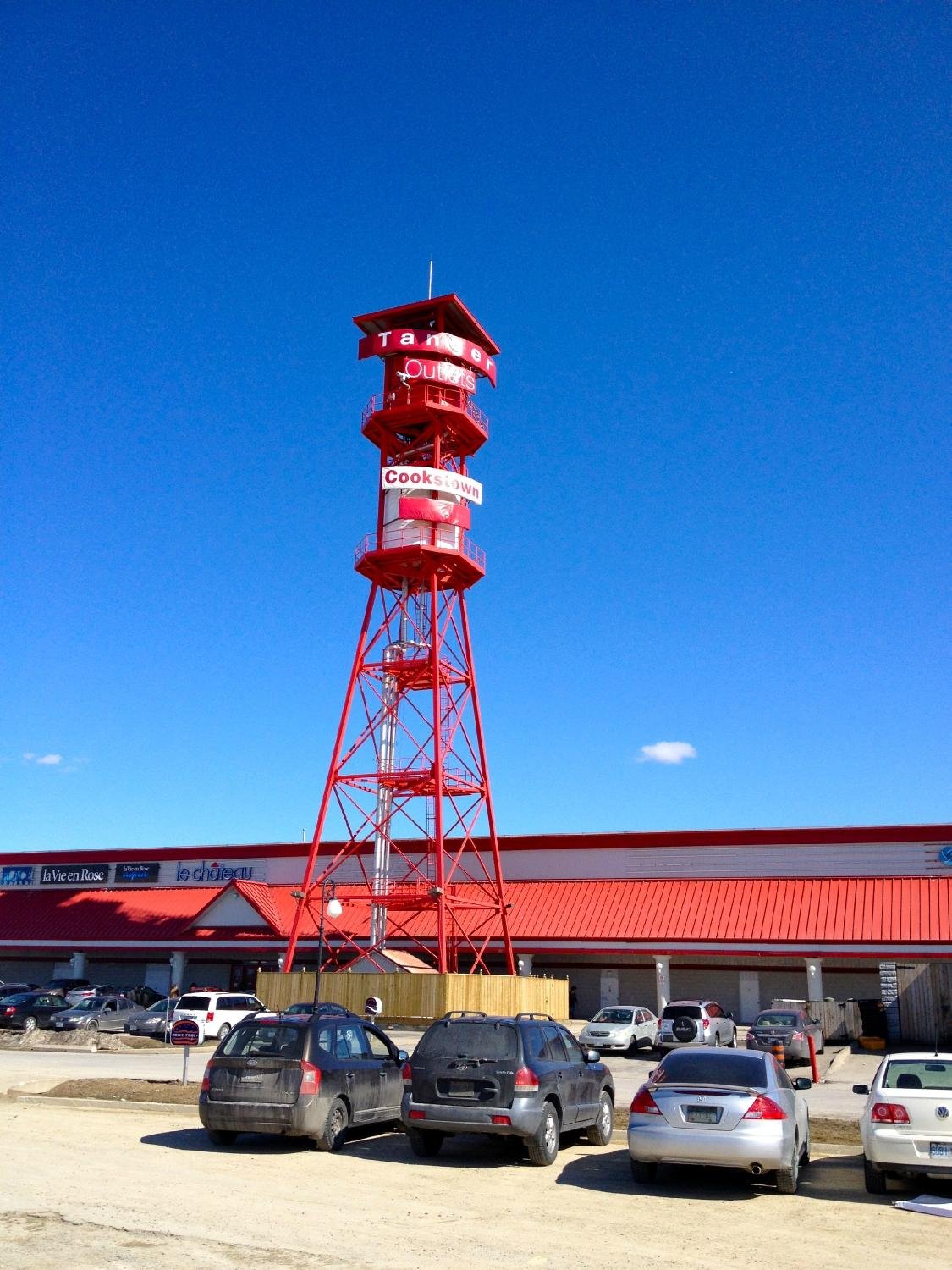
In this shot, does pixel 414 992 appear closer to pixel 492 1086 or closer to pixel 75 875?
pixel 492 1086

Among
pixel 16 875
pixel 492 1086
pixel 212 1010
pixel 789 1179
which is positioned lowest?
pixel 212 1010

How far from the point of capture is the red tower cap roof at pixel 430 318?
42719 millimetres

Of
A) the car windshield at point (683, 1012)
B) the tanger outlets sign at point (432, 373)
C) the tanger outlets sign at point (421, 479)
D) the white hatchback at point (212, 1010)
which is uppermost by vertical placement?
the tanger outlets sign at point (432, 373)

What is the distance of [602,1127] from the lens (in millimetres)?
15117

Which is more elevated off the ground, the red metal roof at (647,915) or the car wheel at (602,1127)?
the red metal roof at (647,915)

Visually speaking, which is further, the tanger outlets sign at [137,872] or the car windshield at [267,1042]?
the tanger outlets sign at [137,872]

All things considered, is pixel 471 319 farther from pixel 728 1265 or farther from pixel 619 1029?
pixel 728 1265

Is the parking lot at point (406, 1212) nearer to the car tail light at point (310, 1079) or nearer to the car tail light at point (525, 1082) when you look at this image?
the car tail light at point (310, 1079)

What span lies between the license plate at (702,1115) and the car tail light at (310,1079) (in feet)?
15.1

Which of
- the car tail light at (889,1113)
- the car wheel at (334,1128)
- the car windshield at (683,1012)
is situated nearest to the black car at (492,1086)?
the car wheel at (334,1128)

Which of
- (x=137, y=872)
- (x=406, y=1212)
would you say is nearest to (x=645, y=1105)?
(x=406, y=1212)

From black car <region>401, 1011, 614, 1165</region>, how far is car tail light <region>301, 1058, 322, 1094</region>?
3.46 ft

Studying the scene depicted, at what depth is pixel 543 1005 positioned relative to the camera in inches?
1495

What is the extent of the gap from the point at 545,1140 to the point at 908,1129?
4.04 m
